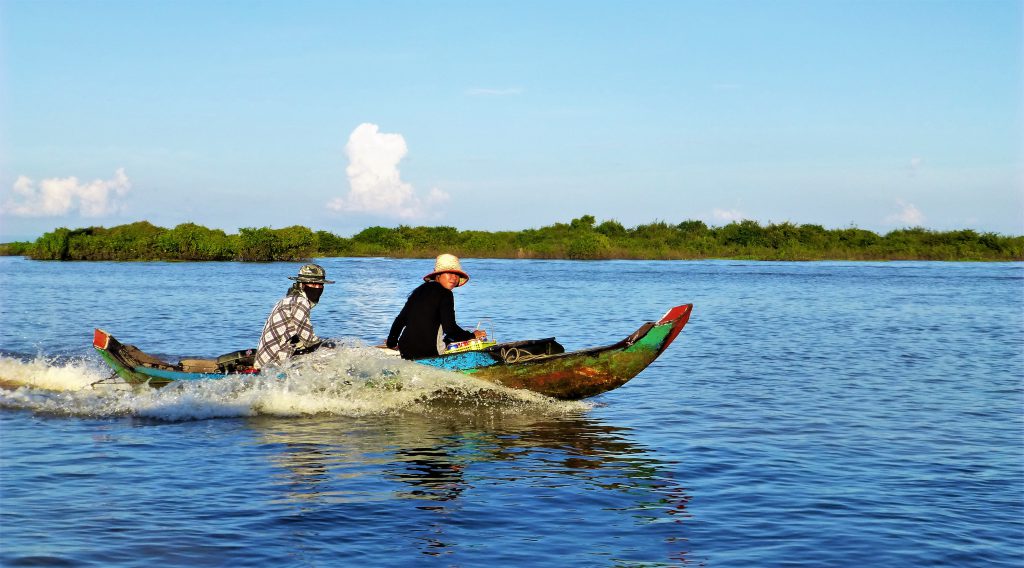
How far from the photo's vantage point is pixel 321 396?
12.0m

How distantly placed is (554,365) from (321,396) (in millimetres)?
2901

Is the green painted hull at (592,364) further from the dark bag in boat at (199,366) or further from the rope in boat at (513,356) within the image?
the dark bag in boat at (199,366)

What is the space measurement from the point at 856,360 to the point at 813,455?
A: 32.1 feet

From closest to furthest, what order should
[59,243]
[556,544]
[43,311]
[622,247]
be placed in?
[556,544] < [43,311] < [59,243] < [622,247]

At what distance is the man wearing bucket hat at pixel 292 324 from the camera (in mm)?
11828

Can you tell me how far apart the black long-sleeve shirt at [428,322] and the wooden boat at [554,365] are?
19 cm

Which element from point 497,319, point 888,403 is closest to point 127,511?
point 888,403

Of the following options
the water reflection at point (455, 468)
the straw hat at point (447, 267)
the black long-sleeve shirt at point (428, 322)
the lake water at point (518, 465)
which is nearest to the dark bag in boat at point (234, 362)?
the lake water at point (518, 465)

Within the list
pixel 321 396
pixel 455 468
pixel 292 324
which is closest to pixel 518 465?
pixel 455 468

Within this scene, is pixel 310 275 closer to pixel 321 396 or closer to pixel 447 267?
pixel 321 396

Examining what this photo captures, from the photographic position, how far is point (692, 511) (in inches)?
310

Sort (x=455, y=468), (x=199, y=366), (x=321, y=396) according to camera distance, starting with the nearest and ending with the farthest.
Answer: (x=455, y=468) < (x=321, y=396) < (x=199, y=366)

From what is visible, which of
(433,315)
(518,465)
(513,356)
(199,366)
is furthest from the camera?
(199,366)

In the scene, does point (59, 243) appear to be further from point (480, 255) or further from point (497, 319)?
point (497, 319)
